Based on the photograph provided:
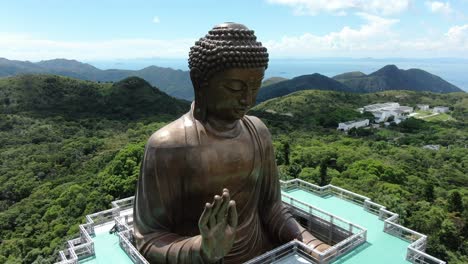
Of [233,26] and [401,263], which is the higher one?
[233,26]

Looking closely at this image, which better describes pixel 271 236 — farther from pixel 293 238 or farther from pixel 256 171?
pixel 256 171

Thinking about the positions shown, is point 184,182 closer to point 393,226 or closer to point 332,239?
point 332,239

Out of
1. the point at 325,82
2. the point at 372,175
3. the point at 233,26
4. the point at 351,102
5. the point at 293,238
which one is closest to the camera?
the point at 233,26

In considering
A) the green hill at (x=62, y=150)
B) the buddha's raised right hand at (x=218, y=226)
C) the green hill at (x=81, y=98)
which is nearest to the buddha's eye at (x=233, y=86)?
the buddha's raised right hand at (x=218, y=226)

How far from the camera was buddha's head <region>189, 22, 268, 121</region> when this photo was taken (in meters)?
4.83

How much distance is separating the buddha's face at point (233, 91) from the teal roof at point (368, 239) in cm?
590

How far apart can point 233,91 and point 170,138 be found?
1138 millimetres

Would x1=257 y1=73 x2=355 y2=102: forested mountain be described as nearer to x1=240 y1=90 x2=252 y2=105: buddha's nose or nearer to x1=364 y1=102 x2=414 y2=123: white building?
x1=364 y1=102 x2=414 y2=123: white building

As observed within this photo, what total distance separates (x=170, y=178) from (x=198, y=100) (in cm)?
121

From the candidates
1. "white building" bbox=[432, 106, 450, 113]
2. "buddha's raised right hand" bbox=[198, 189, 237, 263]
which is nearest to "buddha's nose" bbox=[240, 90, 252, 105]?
"buddha's raised right hand" bbox=[198, 189, 237, 263]

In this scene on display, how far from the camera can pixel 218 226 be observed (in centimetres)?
409

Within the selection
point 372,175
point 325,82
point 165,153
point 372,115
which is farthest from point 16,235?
point 325,82

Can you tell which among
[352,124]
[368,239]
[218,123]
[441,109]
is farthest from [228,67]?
[441,109]

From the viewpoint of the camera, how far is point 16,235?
30328 millimetres
